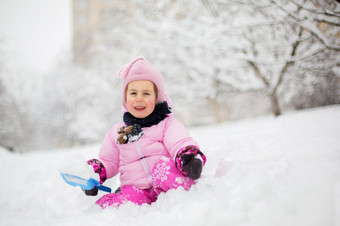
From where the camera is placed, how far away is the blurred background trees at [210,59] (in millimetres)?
3100

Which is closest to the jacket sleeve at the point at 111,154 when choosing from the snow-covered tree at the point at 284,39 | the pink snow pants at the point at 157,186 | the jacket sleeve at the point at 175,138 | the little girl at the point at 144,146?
the little girl at the point at 144,146

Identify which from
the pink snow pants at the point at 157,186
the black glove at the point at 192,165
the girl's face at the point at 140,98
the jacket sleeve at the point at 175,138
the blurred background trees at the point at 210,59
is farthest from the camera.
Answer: the blurred background trees at the point at 210,59

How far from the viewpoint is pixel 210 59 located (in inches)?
215

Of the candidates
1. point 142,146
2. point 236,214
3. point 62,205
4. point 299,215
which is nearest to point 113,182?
point 62,205

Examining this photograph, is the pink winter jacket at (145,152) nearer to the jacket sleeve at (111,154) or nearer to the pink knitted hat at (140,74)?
the jacket sleeve at (111,154)

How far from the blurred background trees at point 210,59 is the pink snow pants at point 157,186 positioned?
226 cm

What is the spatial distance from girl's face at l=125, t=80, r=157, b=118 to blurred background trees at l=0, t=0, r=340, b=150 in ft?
6.38

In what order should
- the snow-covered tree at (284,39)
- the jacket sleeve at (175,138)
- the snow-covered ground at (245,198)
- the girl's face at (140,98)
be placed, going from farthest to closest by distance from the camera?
the snow-covered tree at (284,39) → the girl's face at (140,98) → the jacket sleeve at (175,138) → the snow-covered ground at (245,198)

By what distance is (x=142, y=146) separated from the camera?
152cm

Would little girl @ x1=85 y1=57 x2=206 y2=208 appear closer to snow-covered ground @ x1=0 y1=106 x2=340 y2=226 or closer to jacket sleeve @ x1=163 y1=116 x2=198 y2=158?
jacket sleeve @ x1=163 y1=116 x2=198 y2=158

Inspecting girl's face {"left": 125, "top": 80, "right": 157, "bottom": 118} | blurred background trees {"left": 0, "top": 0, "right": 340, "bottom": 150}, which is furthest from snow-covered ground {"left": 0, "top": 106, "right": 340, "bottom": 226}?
blurred background trees {"left": 0, "top": 0, "right": 340, "bottom": 150}

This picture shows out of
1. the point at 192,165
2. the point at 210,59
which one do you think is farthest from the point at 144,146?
the point at 210,59

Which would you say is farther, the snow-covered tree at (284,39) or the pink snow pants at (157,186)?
the snow-covered tree at (284,39)

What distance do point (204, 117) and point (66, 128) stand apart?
1232 centimetres
